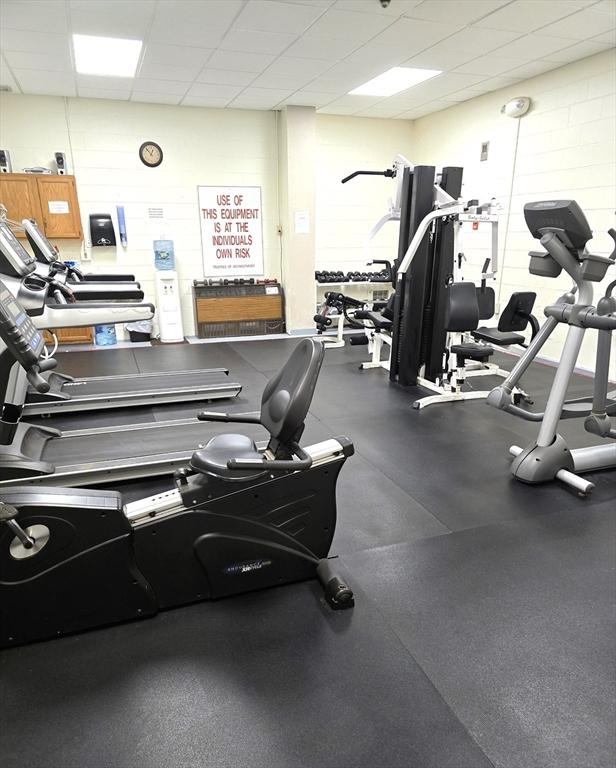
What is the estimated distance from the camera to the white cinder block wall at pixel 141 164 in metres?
6.00

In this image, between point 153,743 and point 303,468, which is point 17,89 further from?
point 153,743

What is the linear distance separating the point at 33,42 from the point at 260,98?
103 inches

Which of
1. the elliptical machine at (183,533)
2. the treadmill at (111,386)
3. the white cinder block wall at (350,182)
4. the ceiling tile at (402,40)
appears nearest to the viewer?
the elliptical machine at (183,533)

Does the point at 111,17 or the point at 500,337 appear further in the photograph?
the point at 500,337

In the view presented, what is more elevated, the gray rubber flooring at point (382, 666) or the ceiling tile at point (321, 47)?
the ceiling tile at point (321, 47)

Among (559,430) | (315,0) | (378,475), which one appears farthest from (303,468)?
(315,0)

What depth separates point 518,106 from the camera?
17.9 ft

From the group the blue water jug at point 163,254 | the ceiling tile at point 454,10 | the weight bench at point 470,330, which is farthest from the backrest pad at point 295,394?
the blue water jug at point 163,254

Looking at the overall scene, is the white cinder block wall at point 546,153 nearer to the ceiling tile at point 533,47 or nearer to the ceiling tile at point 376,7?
the ceiling tile at point 533,47

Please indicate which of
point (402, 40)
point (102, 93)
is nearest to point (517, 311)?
point (402, 40)

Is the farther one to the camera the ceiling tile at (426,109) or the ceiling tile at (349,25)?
Answer: the ceiling tile at (426,109)

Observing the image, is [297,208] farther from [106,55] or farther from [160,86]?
[106,55]

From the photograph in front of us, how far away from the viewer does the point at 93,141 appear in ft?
20.3

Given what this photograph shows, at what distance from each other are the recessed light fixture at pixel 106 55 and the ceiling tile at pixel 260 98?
1.36 metres
